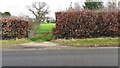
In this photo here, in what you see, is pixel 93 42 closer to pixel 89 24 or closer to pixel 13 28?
pixel 89 24

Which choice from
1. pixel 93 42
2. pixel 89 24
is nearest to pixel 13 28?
pixel 89 24

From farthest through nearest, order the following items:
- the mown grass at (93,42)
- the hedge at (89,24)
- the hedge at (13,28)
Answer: the hedge at (13,28) → the hedge at (89,24) → the mown grass at (93,42)

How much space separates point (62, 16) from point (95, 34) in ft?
8.17

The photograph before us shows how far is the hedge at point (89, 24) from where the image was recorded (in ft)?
67.7

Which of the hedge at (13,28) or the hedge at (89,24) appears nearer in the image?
the hedge at (89,24)

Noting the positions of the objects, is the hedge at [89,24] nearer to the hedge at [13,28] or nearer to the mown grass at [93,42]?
the mown grass at [93,42]

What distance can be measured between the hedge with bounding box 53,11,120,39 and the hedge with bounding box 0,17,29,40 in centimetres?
292

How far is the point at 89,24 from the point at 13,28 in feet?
17.3

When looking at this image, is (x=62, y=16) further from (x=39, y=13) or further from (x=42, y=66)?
(x=39, y=13)

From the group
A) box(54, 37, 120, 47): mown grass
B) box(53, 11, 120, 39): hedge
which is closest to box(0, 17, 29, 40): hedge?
box(53, 11, 120, 39): hedge

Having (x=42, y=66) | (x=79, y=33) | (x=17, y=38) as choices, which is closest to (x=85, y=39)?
(x=79, y=33)

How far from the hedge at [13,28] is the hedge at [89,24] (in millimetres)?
2921

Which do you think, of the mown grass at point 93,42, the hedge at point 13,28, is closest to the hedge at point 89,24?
the mown grass at point 93,42

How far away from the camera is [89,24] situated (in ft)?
67.8
